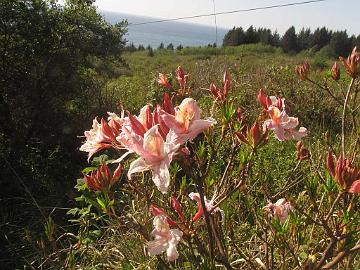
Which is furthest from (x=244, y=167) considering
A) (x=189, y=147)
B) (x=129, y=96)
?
(x=129, y=96)

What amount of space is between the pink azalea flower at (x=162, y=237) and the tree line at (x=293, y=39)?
50.6 meters

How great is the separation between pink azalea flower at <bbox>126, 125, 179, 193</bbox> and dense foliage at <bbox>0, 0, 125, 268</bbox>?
3.37 meters

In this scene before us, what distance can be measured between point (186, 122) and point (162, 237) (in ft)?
1.26

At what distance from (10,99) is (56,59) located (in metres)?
0.74

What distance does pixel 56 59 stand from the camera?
513cm

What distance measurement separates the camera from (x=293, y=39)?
2242 inches

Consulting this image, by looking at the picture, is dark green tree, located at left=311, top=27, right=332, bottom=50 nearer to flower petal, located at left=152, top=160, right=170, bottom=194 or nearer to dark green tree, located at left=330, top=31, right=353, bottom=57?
dark green tree, located at left=330, top=31, right=353, bottom=57

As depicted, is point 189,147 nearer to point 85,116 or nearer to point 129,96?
point 85,116

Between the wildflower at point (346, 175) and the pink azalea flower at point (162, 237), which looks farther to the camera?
the pink azalea flower at point (162, 237)

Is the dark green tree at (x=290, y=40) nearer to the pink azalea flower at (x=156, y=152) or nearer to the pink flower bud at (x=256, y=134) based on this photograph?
the pink flower bud at (x=256, y=134)

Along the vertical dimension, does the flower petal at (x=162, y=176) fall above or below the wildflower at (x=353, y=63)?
below

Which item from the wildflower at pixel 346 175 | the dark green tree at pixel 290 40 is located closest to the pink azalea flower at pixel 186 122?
the wildflower at pixel 346 175

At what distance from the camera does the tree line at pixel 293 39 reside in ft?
174

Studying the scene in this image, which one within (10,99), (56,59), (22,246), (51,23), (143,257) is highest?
(51,23)
